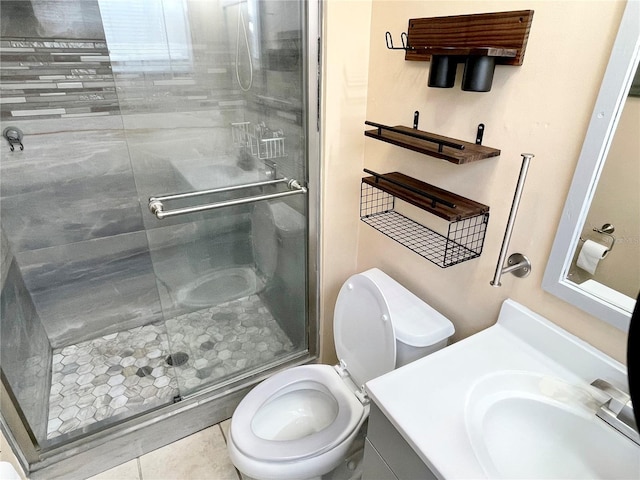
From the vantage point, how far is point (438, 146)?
43.6 inches

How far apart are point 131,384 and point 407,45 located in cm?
194

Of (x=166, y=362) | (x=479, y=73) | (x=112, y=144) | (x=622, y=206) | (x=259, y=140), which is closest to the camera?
(x=622, y=206)

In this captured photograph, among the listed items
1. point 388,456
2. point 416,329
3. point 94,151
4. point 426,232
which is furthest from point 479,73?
point 94,151

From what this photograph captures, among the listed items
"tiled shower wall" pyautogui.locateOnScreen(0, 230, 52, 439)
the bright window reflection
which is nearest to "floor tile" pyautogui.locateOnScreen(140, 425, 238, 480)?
"tiled shower wall" pyautogui.locateOnScreen(0, 230, 52, 439)

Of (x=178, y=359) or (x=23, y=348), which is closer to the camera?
(x=23, y=348)

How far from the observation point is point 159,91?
136cm

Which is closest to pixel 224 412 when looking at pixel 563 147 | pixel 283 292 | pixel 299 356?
pixel 299 356

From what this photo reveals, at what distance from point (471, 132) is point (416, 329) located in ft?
2.09

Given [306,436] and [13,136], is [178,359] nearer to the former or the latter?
[306,436]

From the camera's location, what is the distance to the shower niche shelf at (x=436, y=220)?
3.72 ft

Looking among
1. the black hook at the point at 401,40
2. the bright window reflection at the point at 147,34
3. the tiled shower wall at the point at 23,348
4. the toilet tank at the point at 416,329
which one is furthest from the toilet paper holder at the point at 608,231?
the tiled shower wall at the point at 23,348

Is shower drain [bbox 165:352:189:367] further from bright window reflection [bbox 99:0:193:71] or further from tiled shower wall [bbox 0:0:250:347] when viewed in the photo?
bright window reflection [bbox 99:0:193:71]

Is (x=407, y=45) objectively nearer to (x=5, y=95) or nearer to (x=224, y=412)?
(x=5, y=95)

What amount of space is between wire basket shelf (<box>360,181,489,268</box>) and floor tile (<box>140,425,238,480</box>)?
47.6 inches
